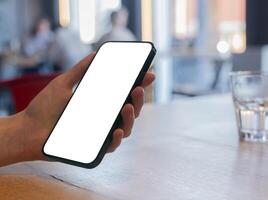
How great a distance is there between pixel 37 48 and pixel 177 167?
5.37 m

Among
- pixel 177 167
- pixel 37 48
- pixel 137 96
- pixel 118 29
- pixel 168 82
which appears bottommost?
pixel 168 82

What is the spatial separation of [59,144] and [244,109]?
1.20ft

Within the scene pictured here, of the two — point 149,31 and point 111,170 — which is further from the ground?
point 111,170

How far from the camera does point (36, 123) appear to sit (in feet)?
2.40

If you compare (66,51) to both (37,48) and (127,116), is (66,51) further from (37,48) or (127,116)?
(127,116)

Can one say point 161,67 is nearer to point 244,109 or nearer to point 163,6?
point 163,6

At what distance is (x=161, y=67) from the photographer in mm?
5672

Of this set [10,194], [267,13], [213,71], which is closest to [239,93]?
[10,194]

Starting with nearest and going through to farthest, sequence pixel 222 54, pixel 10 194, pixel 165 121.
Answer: pixel 10 194, pixel 165 121, pixel 222 54

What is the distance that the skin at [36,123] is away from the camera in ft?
2.35

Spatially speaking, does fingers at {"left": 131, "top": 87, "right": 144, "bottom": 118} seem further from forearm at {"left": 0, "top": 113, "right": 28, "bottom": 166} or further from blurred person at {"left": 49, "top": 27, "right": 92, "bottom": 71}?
blurred person at {"left": 49, "top": 27, "right": 92, "bottom": 71}

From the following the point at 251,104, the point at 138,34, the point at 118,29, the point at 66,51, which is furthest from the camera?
the point at 138,34

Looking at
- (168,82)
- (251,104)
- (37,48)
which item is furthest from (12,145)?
(37,48)

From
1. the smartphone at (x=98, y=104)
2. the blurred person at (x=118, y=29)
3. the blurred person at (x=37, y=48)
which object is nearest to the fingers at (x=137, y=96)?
the smartphone at (x=98, y=104)
